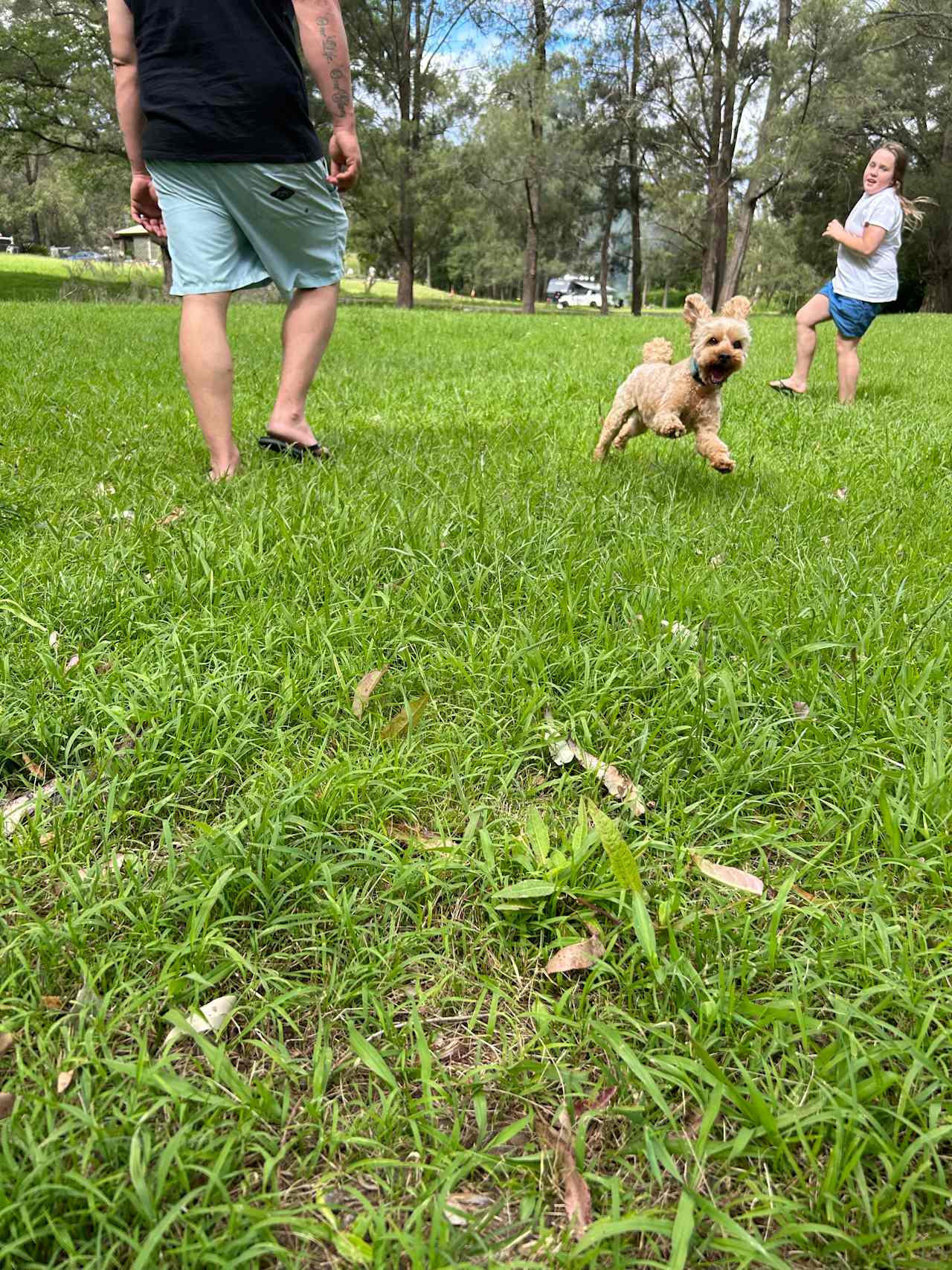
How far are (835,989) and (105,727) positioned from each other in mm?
1501

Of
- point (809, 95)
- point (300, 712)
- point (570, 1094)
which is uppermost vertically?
point (809, 95)

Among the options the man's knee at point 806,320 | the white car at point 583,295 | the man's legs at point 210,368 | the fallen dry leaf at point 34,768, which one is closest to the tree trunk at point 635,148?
the man's knee at point 806,320

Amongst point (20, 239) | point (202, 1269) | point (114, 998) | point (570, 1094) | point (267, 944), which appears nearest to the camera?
Result: point (202, 1269)

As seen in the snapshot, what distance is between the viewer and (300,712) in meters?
1.96

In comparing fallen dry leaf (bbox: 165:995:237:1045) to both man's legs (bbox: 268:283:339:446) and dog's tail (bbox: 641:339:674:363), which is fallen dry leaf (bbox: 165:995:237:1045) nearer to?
man's legs (bbox: 268:283:339:446)

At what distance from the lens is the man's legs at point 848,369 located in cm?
667

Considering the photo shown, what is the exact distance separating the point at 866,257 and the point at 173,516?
6120 millimetres

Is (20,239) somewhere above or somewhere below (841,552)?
above

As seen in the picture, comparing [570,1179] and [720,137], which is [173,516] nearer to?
[570,1179]

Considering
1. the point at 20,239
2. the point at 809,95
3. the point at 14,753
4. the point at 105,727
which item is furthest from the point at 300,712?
the point at 20,239

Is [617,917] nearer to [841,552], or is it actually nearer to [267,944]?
[267,944]

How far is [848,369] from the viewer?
6.67 metres

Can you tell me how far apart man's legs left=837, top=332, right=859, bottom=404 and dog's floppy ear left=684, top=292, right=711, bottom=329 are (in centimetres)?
361

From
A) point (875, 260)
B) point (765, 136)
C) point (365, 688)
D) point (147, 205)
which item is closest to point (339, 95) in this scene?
point (147, 205)
